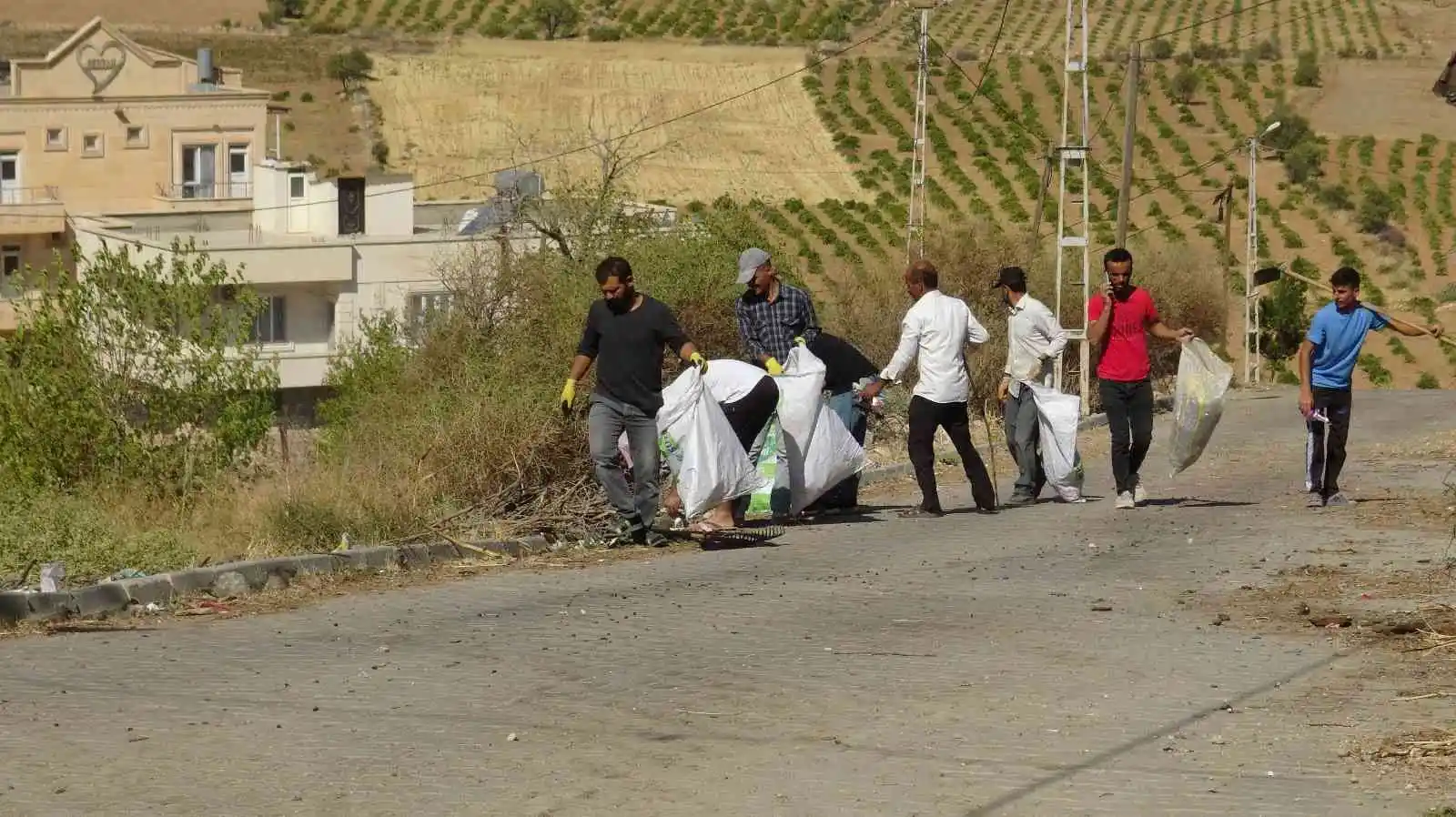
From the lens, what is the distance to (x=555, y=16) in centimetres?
12988

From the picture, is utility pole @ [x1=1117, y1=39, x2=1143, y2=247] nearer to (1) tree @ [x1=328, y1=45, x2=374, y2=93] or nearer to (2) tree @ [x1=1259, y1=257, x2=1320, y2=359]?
(2) tree @ [x1=1259, y1=257, x2=1320, y2=359]

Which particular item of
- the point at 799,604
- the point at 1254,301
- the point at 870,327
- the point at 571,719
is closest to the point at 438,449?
the point at 799,604

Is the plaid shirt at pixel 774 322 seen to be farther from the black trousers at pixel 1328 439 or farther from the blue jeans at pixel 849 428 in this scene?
the black trousers at pixel 1328 439

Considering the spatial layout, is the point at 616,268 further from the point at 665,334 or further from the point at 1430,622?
the point at 1430,622

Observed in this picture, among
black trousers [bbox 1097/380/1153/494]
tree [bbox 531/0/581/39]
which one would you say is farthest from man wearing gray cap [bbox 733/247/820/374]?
tree [bbox 531/0/581/39]

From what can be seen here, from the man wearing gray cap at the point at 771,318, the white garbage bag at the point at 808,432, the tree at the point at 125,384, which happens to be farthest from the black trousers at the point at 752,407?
the tree at the point at 125,384

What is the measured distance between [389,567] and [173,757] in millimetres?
4937

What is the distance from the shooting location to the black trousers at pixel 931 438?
46.8 feet

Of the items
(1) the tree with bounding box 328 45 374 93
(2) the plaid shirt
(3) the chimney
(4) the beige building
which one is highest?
(1) the tree with bounding box 328 45 374 93

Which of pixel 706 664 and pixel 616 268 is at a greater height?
pixel 616 268

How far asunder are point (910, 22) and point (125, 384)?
9671 cm

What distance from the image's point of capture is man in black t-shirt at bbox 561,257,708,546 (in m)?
12.4

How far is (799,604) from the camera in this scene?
1034cm

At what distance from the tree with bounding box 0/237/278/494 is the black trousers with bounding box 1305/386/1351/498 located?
11.5 m
